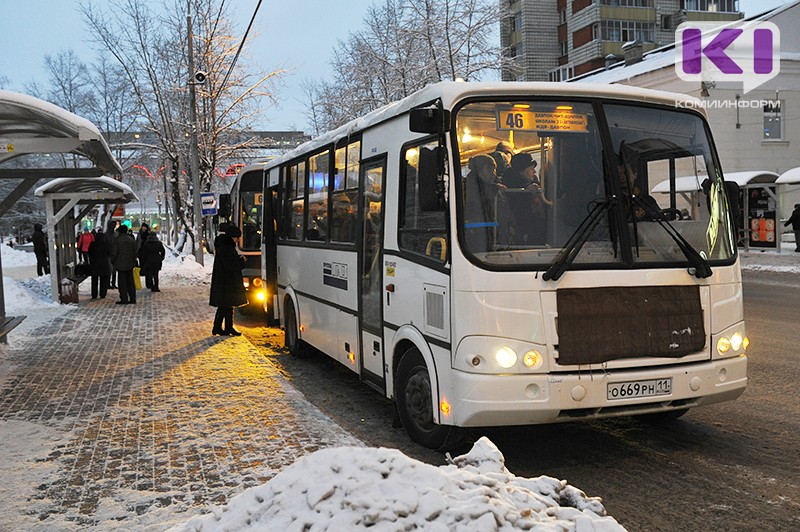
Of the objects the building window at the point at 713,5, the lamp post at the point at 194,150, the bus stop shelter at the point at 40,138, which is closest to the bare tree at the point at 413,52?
the lamp post at the point at 194,150

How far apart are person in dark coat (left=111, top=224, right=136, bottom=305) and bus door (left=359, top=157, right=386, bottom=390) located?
11963mm

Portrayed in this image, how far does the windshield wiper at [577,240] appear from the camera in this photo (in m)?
5.53

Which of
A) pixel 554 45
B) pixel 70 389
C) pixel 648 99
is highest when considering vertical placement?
pixel 554 45

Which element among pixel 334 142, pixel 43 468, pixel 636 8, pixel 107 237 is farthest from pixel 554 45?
pixel 43 468

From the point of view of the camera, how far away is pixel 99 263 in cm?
2016

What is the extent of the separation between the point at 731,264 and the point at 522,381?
1.96 m

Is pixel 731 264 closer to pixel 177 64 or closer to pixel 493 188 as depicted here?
pixel 493 188

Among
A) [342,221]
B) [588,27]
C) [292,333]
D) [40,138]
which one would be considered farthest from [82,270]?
[588,27]

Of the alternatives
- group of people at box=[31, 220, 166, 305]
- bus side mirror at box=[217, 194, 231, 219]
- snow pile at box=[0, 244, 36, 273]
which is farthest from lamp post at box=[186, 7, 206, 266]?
snow pile at box=[0, 244, 36, 273]

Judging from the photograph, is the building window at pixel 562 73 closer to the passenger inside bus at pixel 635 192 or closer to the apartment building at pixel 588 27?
the apartment building at pixel 588 27

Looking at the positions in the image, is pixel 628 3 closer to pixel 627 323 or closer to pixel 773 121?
pixel 773 121

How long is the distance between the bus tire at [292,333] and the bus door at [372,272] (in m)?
3.35

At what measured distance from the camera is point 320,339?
9.63 metres

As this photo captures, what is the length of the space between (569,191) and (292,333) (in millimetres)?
6385
